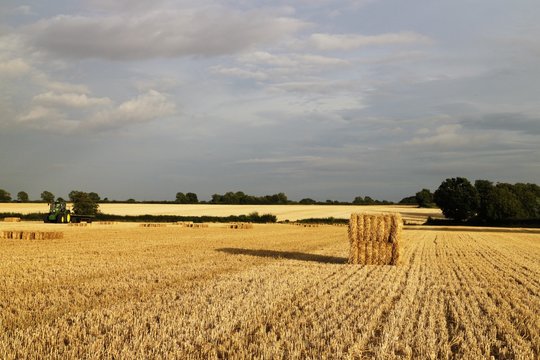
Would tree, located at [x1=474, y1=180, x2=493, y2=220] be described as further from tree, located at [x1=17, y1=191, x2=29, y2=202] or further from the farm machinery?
tree, located at [x1=17, y1=191, x2=29, y2=202]

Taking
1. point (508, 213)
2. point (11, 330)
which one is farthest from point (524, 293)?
point (508, 213)

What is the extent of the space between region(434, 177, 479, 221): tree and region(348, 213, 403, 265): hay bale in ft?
234

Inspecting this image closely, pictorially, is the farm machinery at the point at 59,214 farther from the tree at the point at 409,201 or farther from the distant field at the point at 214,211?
the tree at the point at 409,201

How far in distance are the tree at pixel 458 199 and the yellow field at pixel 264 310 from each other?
70.8 metres

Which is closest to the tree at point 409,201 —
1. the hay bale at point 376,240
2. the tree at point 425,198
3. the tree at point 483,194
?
the tree at point 425,198

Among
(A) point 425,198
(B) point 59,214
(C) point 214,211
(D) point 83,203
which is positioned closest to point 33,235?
(B) point 59,214

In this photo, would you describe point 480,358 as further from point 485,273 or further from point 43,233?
point 43,233

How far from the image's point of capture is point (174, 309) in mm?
8648

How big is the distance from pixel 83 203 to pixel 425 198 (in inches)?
3064

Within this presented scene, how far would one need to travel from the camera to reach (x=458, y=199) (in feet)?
271

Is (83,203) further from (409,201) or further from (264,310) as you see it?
(409,201)

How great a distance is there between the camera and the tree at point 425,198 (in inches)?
4600

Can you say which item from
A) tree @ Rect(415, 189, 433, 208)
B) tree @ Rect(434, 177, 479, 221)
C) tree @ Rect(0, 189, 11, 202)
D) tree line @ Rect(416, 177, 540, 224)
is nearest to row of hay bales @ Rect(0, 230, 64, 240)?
tree line @ Rect(416, 177, 540, 224)

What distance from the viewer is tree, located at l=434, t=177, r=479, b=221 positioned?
82.6 meters
